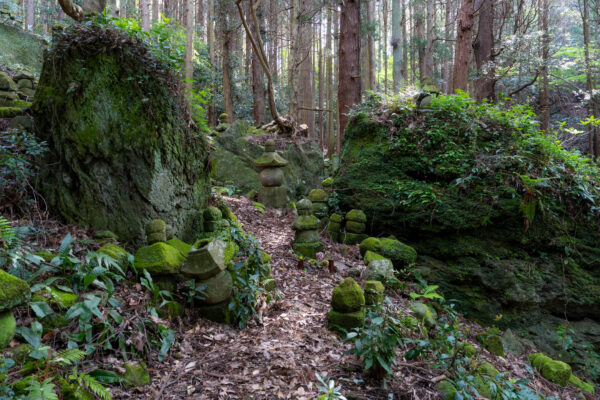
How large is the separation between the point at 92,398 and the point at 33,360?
0.42m

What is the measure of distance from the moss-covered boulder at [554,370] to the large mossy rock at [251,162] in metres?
6.63

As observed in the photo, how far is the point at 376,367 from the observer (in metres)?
2.45

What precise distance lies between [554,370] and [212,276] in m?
4.01

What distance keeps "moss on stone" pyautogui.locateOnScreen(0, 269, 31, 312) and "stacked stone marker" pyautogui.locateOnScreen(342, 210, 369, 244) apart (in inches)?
Answer: 191

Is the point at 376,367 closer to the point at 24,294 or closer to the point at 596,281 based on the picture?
the point at 24,294

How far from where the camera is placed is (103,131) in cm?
380

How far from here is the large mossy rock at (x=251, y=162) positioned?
9305 mm

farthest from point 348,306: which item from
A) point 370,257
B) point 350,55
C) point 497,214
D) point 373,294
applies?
point 350,55

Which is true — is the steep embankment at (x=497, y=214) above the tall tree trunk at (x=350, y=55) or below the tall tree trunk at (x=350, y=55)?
below

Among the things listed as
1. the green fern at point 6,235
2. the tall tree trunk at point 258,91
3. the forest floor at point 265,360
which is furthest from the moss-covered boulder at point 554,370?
the tall tree trunk at point 258,91

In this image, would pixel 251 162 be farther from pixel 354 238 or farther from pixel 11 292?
pixel 11 292

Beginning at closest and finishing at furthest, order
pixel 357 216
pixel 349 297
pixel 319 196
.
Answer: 1. pixel 349 297
2. pixel 357 216
3. pixel 319 196

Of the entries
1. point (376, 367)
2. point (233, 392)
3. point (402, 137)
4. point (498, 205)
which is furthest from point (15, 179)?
point (498, 205)

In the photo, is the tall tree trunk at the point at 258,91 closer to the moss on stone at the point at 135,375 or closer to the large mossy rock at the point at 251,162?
the large mossy rock at the point at 251,162
